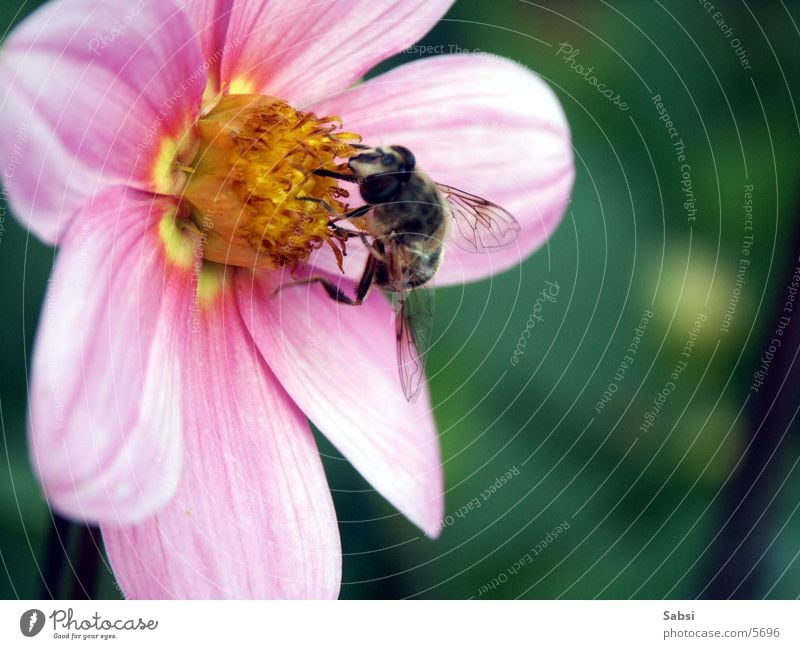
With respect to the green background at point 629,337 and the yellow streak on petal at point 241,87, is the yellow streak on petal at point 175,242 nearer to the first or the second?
the yellow streak on petal at point 241,87

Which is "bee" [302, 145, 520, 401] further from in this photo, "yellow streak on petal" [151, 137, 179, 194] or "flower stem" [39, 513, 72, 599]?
"flower stem" [39, 513, 72, 599]

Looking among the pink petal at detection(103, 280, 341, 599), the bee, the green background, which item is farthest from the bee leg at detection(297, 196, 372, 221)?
the green background

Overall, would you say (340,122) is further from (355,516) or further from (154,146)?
(355,516)

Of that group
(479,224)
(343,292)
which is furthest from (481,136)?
(343,292)

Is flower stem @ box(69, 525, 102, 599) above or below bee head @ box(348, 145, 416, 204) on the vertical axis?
below

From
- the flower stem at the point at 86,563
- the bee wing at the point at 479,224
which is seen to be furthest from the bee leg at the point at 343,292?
the flower stem at the point at 86,563

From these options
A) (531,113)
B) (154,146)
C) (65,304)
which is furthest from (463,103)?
(65,304)

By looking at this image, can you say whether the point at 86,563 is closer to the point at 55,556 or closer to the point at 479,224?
the point at 55,556
